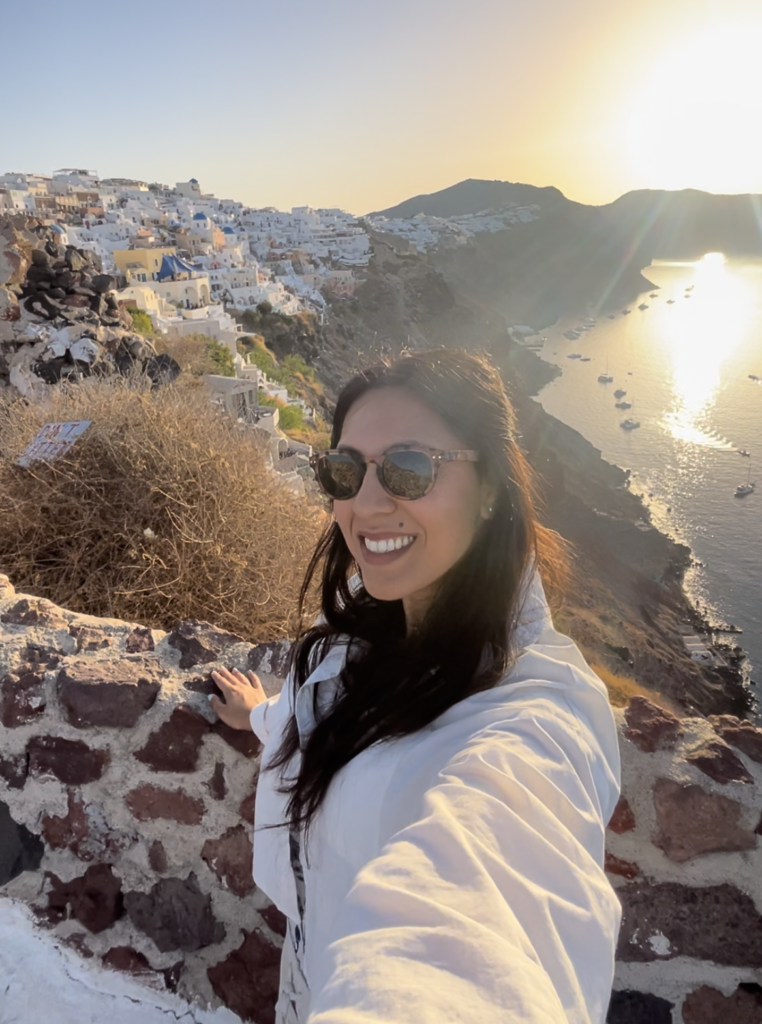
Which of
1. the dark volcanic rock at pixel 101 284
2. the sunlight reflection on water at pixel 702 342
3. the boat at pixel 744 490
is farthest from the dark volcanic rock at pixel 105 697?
the sunlight reflection on water at pixel 702 342

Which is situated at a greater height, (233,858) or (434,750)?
(434,750)

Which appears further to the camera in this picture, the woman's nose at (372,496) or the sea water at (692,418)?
the sea water at (692,418)

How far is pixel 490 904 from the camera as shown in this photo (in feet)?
→ 1.68

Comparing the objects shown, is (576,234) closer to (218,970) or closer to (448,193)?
(448,193)

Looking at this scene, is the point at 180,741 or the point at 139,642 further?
the point at 139,642

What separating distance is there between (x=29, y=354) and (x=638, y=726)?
22.6ft

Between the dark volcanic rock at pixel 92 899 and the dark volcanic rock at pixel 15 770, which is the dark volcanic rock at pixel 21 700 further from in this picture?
the dark volcanic rock at pixel 92 899

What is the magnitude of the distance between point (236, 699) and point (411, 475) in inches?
23.4

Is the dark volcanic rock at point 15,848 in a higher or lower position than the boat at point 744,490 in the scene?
higher

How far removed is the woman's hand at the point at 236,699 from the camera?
120cm

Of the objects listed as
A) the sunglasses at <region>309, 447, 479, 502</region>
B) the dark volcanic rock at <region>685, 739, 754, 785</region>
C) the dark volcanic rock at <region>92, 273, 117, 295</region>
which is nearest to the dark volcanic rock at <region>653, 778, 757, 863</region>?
the dark volcanic rock at <region>685, 739, 754, 785</region>

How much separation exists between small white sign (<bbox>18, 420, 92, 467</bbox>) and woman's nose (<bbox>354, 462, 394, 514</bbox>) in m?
2.64

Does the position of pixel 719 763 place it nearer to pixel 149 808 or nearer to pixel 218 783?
pixel 218 783

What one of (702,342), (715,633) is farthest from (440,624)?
(702,342)
